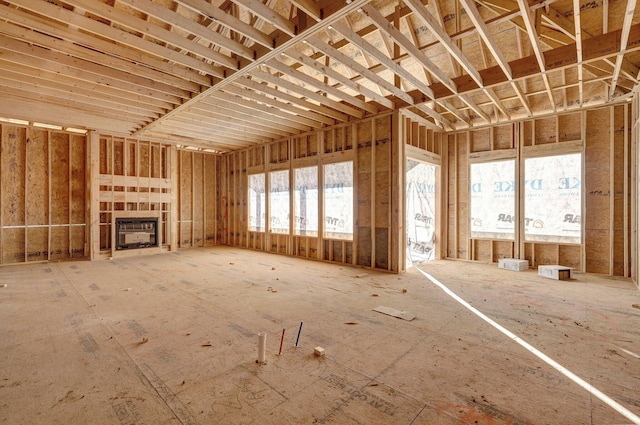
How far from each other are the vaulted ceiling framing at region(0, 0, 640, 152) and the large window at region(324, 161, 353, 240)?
129 centimetres

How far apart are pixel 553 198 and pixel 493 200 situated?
1.22 meters

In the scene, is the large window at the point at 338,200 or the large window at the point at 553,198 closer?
the large window at the point at 553,198

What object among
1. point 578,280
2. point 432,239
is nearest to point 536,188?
point 578,280

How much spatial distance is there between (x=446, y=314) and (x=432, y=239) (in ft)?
15.5

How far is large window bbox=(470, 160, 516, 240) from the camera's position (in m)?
7.32

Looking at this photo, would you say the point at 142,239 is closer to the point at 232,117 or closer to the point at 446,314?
the point at 232,117

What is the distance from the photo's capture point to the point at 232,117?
7094 millimetres

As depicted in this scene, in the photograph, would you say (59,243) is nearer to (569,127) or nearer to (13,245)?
(13,245)

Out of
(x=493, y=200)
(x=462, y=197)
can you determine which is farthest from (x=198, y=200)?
(x=493, y=200)

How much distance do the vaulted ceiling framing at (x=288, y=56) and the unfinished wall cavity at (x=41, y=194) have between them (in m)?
1.19

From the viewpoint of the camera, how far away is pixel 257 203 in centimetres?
1008

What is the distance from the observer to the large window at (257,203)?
988 cm

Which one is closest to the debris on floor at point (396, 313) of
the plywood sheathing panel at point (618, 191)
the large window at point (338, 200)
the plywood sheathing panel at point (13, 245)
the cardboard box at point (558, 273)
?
the large window at point (338, 200)

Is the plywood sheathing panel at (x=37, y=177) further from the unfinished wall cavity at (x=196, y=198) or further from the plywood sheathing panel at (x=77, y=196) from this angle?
the unfinished wall cavity at (x=196, y=198)
